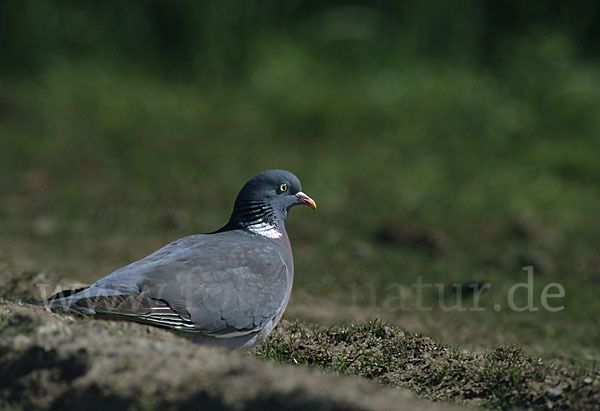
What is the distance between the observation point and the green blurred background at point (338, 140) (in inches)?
269

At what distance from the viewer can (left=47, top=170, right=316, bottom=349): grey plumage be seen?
363cm

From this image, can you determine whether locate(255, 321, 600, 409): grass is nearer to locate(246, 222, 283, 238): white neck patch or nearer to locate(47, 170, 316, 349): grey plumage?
locate(47, 170, 316, 349): grey plumage

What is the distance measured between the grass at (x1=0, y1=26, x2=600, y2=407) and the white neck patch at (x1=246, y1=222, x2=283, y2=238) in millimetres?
563

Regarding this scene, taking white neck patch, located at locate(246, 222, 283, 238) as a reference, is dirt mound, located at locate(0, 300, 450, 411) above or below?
below

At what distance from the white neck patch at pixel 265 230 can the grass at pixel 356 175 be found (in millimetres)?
563

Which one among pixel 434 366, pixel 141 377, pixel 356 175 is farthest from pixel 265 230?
pixel 356 175

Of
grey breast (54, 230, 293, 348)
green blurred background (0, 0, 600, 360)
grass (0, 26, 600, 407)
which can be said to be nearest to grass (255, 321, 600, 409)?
grass (0, 26, 600, 407)

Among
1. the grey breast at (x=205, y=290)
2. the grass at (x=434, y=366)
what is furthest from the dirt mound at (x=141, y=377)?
the grass at (x=434, y=366)

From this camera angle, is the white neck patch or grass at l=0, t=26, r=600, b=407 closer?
the white neck patch

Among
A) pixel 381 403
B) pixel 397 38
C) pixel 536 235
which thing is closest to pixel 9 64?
pixel 397 38

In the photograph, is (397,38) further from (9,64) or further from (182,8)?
(9,64)

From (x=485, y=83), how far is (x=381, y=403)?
8.66 meters

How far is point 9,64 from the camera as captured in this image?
11000mm

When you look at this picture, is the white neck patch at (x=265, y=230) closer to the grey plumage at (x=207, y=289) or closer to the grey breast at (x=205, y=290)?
the grey plumage at (x=207, y=289)
